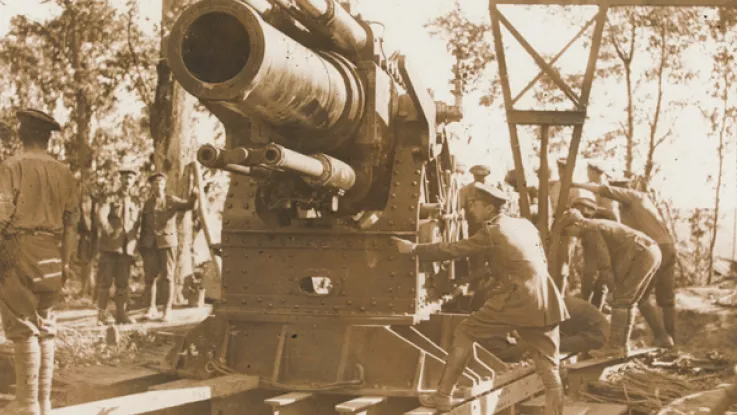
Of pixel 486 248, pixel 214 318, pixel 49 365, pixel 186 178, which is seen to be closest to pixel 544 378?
pixel 486 248

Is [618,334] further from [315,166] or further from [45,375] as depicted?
[45,375]

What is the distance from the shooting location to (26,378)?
582cm

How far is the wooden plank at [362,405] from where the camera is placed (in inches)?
238

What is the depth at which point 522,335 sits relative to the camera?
23.0 feet

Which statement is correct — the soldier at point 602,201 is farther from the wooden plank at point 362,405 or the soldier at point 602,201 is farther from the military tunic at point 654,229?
the wooden plank at point 362,405

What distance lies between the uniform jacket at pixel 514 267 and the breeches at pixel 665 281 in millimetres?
5543

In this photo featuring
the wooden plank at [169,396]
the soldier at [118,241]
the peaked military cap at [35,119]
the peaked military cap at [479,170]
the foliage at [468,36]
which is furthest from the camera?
the foliage at [468,36]

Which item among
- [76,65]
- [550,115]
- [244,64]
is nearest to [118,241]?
[550,115]

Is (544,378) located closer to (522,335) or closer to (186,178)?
(522,335)

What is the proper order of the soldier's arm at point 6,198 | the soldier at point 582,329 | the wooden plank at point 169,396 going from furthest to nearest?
1. the soldier at point 582,329
2. the soldier's arm at point 6,198
3. the wooden plank at point 169,396

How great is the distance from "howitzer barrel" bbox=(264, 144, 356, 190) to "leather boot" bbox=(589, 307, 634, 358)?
530 centimetres

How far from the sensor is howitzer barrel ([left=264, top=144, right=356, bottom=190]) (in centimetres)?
554

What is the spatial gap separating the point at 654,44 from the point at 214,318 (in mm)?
15146

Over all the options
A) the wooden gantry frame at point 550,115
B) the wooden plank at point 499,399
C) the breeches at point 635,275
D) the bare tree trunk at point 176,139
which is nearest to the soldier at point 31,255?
the wooden plank at point 499,399
